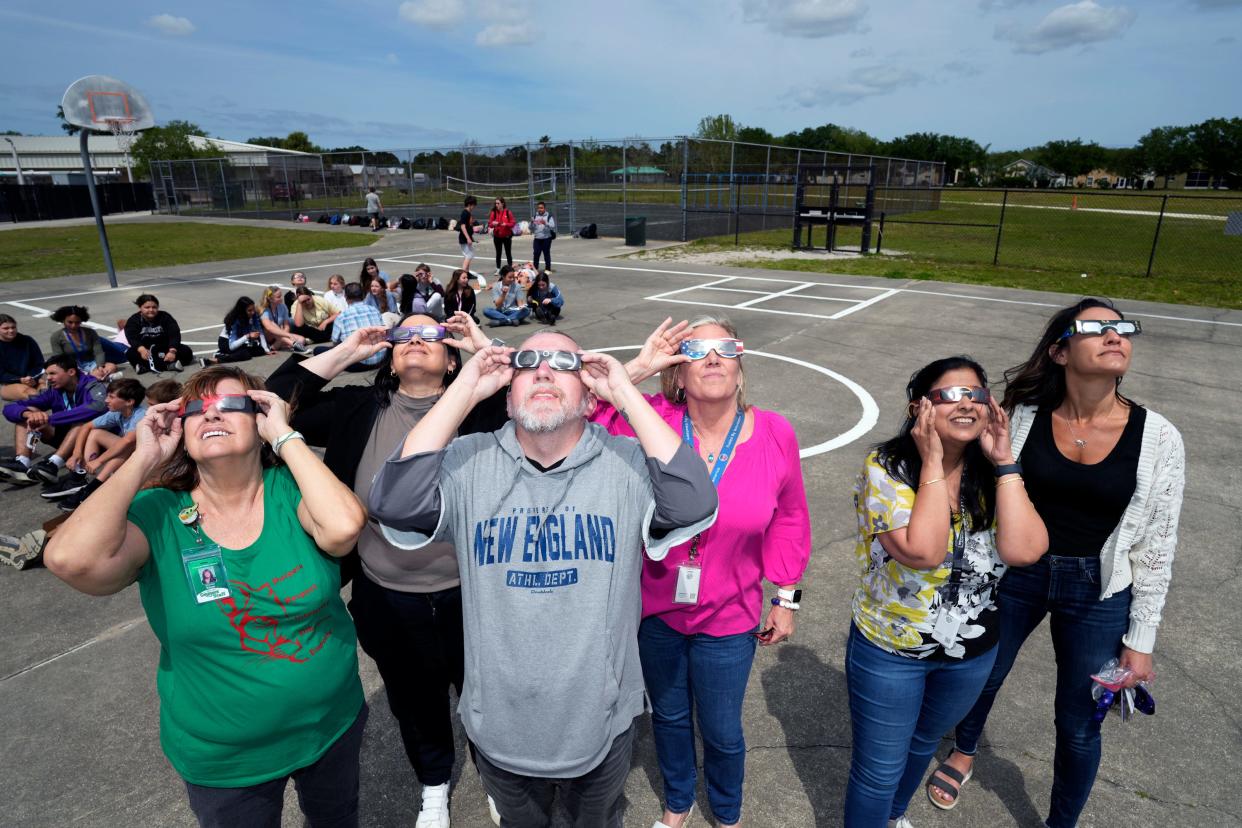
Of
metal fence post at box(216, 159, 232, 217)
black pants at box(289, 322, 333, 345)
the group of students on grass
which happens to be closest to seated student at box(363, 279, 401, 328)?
black pants at box(289, 322, 333, 345)

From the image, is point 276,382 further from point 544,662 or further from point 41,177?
point 41,177

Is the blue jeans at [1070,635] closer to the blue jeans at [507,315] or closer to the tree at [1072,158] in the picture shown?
the blue jeans at [507,315]

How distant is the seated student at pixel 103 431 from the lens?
6.60m

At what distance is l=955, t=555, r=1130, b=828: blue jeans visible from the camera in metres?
2.75

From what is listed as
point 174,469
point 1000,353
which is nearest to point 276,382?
point 174,469

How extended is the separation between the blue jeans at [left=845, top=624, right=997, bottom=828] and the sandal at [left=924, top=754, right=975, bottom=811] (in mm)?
660

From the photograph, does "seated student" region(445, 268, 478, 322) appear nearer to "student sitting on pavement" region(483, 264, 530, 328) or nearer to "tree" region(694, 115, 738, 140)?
"student sitting on pavement" region(483, 264, 530, 328)

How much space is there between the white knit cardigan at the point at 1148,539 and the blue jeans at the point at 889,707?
0.57 m

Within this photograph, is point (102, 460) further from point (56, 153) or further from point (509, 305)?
point (56, 153)

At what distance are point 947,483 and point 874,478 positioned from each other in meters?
0.28

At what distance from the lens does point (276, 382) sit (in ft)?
10.4

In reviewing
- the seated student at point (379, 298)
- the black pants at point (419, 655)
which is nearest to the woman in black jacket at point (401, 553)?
the black pants at point (419, 655)

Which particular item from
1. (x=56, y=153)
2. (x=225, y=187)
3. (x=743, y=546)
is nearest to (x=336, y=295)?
(x=743, y=546)

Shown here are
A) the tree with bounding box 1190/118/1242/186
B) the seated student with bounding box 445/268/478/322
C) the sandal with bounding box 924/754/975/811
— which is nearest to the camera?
the sandal with bounding box 924/754/975/811
